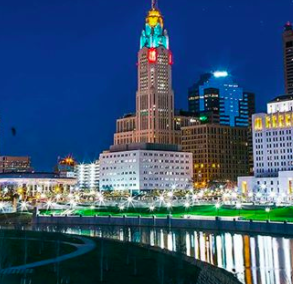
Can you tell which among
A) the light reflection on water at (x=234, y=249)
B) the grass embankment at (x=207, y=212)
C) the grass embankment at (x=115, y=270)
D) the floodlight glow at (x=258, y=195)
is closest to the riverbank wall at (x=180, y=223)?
the light reflection on water at (x=234, y=249)

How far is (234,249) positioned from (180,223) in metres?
29.0

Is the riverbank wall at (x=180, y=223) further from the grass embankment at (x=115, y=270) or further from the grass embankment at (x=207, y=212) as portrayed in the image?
the grass embankment at (x=115, y=270)

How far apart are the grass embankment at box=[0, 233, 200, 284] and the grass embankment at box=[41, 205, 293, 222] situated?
52.4 meters

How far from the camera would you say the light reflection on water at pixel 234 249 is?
4712 centimetres

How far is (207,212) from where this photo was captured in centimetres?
12444

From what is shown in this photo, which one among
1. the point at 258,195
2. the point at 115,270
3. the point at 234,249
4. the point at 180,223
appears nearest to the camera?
the point at 115,270

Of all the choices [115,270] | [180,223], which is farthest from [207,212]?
[115,270]

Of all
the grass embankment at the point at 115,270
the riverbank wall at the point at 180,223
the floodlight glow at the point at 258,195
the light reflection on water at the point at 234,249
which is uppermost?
the floodlight glow at the point at 258,195

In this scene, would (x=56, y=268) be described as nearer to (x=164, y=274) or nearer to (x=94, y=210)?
(x=164, y=274)

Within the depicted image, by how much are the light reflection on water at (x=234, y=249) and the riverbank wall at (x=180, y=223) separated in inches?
121

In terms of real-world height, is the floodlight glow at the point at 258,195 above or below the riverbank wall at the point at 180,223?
above

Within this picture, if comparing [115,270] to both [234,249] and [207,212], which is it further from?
[207,212]

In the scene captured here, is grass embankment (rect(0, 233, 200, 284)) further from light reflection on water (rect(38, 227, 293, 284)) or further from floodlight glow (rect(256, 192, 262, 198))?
floodlight glow (rect(256, 192, 262, 198))

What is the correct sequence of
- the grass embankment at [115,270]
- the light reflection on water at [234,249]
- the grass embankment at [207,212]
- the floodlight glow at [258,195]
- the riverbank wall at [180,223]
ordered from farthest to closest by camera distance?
the floodlight glow at [258,195] < the grass embankment at [207,212] < the riverbank wall at [180,223] < the light reflection on water at [234,249] < the grass embankment at [115,270]
